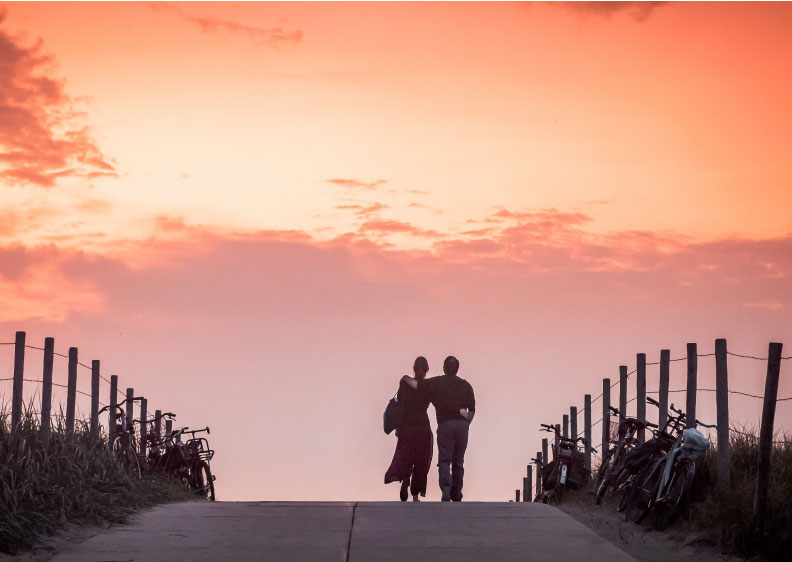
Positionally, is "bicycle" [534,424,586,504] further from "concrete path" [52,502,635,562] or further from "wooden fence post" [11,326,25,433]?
"wooden fence post" [11,326,25,433]

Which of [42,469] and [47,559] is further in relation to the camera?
[42,469]

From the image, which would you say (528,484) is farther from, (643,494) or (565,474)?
(643,494)

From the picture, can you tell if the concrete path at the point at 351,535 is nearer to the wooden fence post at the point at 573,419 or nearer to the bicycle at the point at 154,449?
the bicycle at the point at 154,449

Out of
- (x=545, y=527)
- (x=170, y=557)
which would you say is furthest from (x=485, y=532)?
(x=170, y=557)

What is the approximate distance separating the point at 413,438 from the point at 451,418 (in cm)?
116

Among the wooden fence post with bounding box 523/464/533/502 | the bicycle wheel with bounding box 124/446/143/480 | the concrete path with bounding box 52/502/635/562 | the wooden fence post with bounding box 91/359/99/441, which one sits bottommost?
the wooden fence post with bounding box 523/464/533/502

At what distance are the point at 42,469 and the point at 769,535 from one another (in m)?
7.32

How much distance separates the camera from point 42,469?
45.1 feet

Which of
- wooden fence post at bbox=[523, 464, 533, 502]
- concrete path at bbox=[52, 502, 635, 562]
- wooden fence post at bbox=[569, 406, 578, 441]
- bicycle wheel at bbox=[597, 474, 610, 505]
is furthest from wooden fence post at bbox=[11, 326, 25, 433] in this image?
wooden fence post at bbox=[523, 464, 533, 502]

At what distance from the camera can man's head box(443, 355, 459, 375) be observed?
18.5m

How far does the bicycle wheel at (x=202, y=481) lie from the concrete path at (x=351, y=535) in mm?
4090

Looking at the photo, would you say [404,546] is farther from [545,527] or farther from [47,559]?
[47,559]

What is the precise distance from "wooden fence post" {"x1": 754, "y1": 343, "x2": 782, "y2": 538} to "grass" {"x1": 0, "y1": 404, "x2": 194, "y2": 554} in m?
6.08

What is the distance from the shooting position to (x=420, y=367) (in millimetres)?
19062
